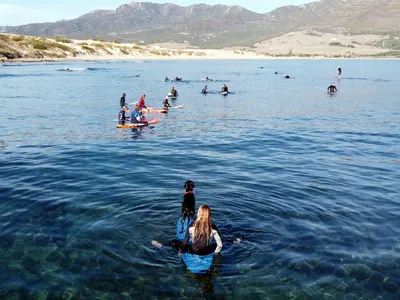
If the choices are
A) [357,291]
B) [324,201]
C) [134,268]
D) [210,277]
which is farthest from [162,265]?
[324,201]

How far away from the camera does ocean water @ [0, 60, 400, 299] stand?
1142 cm

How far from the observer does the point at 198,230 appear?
37.6 ft

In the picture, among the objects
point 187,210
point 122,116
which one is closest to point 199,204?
point 187,210

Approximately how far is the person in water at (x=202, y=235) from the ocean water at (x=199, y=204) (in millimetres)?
722

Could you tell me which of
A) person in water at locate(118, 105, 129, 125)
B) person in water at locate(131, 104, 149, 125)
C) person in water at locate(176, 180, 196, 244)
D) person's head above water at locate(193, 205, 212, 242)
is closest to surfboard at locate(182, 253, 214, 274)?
person's head above water at locate(193, 205, 212, 242)

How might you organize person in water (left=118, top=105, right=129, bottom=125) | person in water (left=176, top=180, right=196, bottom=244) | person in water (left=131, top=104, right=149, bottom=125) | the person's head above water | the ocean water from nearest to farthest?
the person's head above water
the ocean water
person in water (left=176, top=180, right=196, bottom=244)
person in water (left=131, top=104, right=149, bottom=125)
person in water (left=118, top=105, right=129, bottom=125)

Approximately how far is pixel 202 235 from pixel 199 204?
5.72 metres

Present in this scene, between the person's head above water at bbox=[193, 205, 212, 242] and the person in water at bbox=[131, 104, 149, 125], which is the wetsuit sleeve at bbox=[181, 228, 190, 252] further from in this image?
the person in water at bbox=[131, 104, 149, 125]

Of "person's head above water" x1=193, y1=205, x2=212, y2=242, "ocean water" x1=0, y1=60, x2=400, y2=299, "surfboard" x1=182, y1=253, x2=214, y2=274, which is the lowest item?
"ocean water" x1=0, y1=60, x2=400, y2=299

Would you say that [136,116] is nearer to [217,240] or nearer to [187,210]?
[187,210]

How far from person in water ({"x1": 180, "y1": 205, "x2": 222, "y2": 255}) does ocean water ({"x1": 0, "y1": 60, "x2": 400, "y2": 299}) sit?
0.72 metres

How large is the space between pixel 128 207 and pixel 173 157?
9.15m

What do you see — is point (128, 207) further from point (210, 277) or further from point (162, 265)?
point (210, 277)

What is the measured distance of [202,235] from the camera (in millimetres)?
11547
